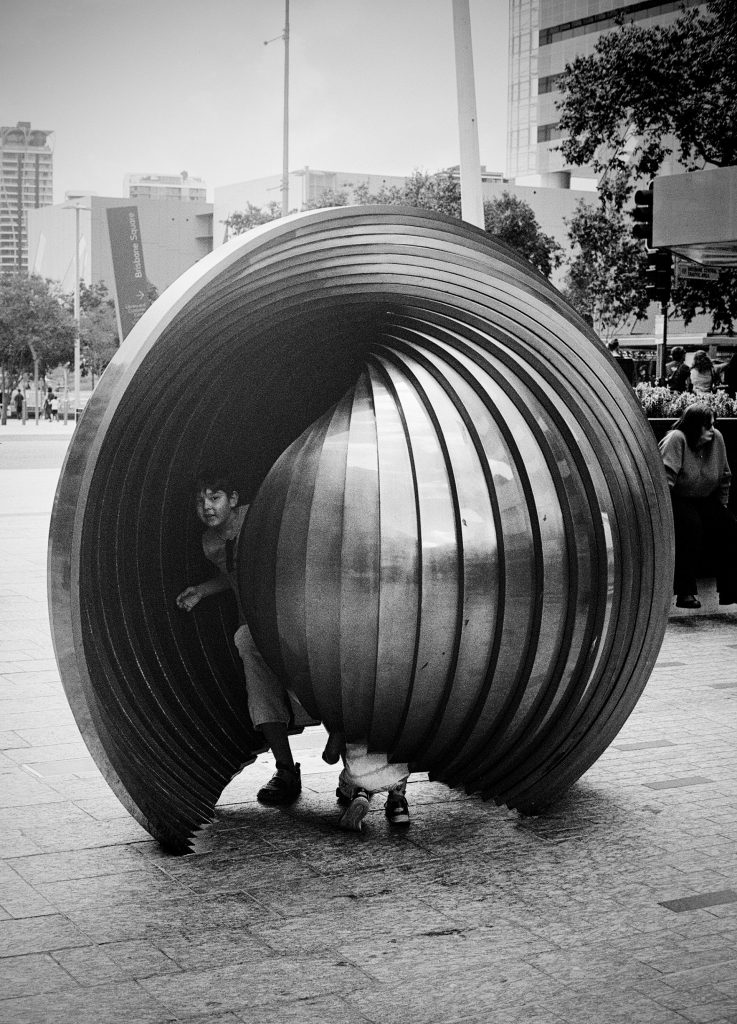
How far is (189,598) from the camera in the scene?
580 centimetres

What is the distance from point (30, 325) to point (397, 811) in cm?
5573

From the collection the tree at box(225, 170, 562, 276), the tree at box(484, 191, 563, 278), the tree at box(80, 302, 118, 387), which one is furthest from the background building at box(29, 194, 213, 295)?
the tree at box(484, 191, 563, 278)

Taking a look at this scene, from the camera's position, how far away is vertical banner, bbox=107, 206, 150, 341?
97.7 feet

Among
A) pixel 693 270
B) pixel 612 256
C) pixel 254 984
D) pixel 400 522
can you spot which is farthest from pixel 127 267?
pixel 254 984

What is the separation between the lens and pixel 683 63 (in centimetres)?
2828

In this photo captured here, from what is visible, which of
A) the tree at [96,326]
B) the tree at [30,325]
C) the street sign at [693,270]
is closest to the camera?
the street sign at [693,270]

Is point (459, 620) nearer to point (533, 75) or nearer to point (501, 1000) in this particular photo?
point (501, 1000)

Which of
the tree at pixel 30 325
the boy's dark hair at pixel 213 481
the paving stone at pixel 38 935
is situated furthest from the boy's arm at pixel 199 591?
the tree at pixel 30 325

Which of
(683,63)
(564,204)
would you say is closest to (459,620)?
(683,63)

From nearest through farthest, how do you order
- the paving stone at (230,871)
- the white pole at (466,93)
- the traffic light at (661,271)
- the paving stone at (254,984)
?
1. the paving stone at (254,984)
2. the paving stone at (230,871)
3. the white pole at (466,93)
4. the traffic light at (661,271)

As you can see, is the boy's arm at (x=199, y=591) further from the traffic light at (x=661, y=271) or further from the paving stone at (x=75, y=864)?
the traffic light at (x=661, y=271)

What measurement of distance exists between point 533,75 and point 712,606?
82.9 meters

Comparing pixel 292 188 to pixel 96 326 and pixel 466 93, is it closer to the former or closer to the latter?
pixel 96 326

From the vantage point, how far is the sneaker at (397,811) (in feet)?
18.5
